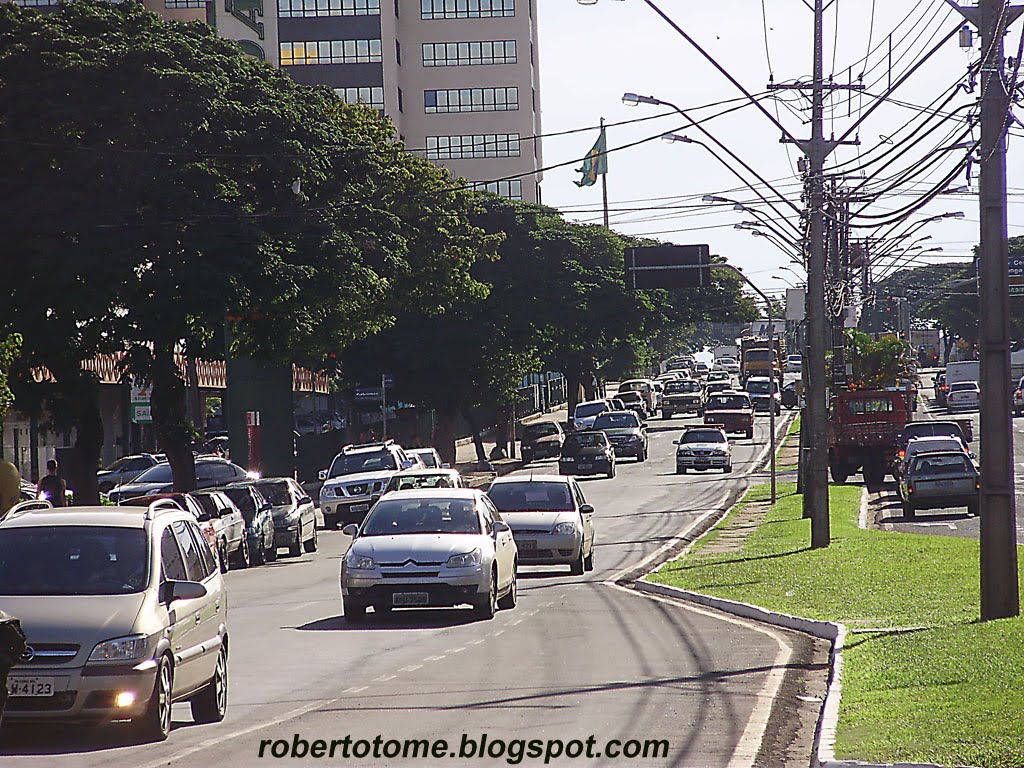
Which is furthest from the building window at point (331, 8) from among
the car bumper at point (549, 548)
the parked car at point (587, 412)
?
the car bumper at point (549, 548)

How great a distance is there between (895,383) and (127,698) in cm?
6158

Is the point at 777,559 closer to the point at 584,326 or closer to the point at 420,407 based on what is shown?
the point at 420,407

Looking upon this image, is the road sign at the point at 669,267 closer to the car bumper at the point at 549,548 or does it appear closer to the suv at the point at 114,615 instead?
the car bumper at the point at 549,548

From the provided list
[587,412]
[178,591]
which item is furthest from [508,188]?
[178,591]

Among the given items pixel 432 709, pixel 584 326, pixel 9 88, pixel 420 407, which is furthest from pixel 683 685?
pixel 584 326

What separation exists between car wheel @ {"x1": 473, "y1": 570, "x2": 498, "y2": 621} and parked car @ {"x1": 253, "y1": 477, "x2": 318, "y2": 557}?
47.4ft

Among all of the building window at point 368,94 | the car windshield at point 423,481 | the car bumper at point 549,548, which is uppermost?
the building window at point 368,94

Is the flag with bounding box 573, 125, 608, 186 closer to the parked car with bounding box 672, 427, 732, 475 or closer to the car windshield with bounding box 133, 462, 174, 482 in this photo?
the parked car with bounding box 672, 427, 732, 475

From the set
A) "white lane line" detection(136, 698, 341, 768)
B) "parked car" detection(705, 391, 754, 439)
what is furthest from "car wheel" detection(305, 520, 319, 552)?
"parked car" detection(705, 391, 754, 439)

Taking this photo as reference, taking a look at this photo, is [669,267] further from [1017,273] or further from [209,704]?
[1017,273]

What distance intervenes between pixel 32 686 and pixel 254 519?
73.7 ft

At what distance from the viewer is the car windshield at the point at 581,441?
198 feet

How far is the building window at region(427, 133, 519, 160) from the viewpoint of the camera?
364ft

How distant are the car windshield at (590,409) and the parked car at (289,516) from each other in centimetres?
4296
